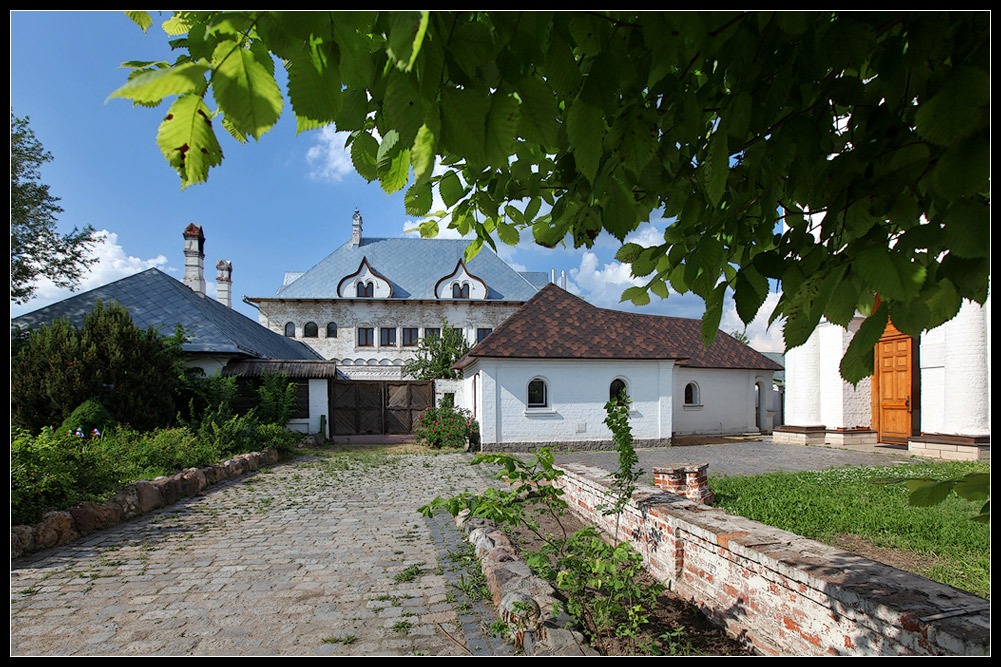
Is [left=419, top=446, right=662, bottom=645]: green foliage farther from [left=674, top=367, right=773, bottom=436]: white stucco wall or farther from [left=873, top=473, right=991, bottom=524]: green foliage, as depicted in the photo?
[left=674, top=367, right=773, bottom=436]: white stucco wall

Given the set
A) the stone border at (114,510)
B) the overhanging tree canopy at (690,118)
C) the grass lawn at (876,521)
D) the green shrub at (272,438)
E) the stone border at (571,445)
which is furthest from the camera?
the stone border at (571,445)

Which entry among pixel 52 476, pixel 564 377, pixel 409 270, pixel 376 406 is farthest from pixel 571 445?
pixel 409 270

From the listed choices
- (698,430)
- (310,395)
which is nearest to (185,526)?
(310,395)

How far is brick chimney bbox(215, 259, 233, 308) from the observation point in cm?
2961

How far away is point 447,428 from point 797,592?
1322cm

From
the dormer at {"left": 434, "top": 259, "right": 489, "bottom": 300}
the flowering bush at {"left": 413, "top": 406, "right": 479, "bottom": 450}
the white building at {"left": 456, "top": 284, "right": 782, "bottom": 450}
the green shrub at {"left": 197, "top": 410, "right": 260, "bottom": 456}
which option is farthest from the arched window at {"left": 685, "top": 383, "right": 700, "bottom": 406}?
the green shrub at {"left": 197, "top": 410, "right": 260, "bottom": 456}

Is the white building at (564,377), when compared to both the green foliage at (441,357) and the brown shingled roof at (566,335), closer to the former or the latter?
the brown shingled roof at (566,335)

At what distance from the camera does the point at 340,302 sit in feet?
98.2

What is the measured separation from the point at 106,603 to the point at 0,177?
3.57 meters

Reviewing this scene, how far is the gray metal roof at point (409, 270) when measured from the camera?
3089 cm

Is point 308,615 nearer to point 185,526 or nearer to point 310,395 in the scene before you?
point 185,526

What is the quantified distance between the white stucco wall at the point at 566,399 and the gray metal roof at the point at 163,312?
26.1ft

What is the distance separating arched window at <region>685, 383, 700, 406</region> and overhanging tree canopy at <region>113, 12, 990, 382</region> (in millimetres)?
18870

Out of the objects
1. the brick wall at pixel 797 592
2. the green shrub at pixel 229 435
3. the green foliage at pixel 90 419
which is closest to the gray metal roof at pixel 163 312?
the green shrub at pixel 229 435
